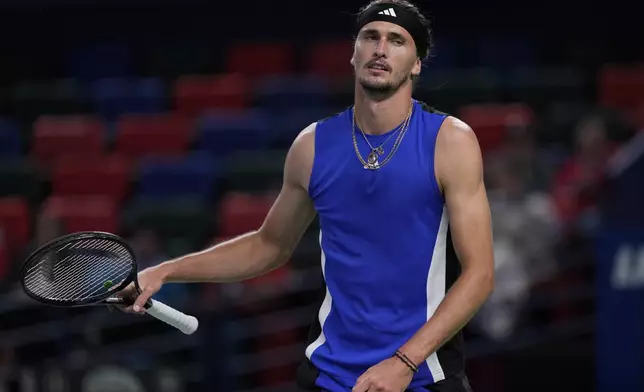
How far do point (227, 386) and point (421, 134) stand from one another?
10.1ft

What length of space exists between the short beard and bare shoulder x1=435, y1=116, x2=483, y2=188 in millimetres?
168

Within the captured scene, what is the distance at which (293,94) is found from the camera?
10.9 m

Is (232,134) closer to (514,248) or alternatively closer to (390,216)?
(514,248)

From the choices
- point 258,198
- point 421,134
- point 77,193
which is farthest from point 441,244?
point 77,193

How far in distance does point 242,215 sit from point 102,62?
629 cm

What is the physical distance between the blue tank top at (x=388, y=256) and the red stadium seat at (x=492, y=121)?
16.4 feet

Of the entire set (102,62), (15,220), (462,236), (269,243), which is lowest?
(15,220)

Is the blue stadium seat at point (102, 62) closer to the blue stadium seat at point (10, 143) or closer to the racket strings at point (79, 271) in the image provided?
the blue stadium seat at point (10, 143)

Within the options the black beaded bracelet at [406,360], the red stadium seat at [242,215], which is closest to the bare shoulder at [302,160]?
the black beaded bracelet at [406,360]

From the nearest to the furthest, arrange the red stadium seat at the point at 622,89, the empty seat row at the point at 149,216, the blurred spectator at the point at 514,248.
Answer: the blurred spectator at the point at 514,248 → the empty seat row at the point at 149,216 → the red stadium seat at the point at 622,89

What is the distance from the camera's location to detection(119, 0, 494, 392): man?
353 cm

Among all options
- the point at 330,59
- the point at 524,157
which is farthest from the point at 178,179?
the point at 330,59

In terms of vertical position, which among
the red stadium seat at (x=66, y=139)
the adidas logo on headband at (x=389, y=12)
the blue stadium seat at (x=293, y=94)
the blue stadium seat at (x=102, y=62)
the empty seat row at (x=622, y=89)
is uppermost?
the adidas logo on headband at (x=389, y=12)

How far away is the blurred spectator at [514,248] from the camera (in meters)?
6.78
